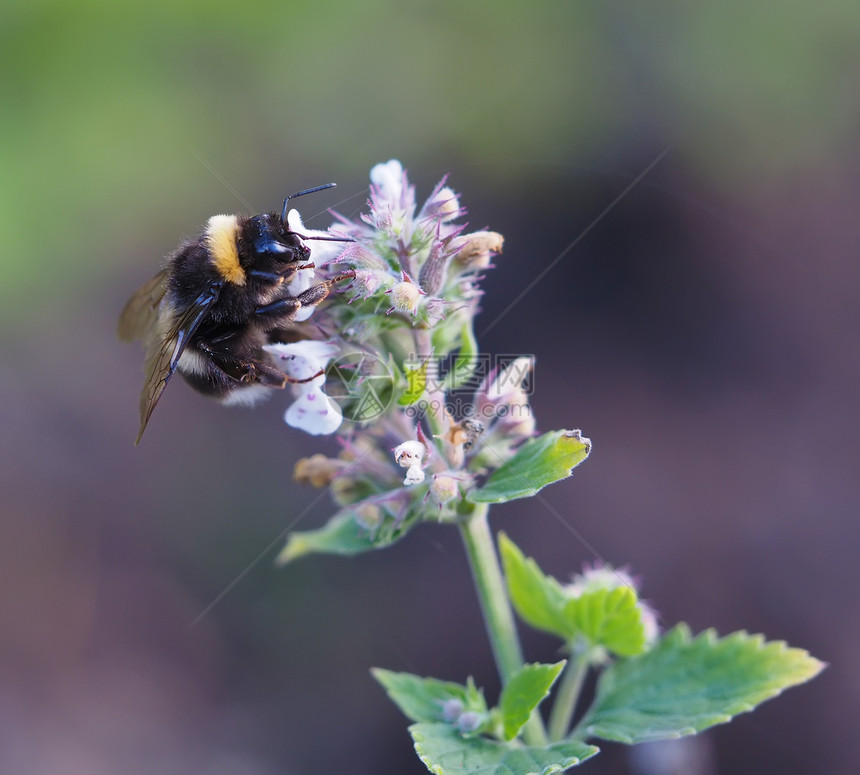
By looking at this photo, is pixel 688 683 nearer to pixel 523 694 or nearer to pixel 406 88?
pixel 523 694

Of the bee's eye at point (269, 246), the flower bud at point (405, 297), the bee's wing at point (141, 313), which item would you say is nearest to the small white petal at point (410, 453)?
the flower bud at point (405, 297)

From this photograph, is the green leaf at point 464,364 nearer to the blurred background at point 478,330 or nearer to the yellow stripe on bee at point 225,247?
the yellow stripe on bee at point 225,247

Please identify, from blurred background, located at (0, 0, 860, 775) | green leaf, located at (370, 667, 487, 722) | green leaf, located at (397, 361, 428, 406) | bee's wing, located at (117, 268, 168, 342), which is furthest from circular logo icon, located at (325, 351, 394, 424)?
blurred background, located at (0, 0, 860, 775)

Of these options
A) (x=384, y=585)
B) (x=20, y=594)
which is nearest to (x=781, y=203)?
(x=384, y=585)

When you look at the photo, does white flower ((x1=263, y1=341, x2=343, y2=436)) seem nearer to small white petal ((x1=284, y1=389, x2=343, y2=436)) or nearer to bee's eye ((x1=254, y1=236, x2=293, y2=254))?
small white petal ((x1=284, y1=389, x2=343, y2=436))

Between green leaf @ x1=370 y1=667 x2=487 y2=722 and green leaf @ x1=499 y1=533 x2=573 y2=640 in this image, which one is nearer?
green leaf @ x1=370 y1=667 x2=487 y2=722

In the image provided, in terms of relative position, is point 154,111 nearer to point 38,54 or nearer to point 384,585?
point 38,54

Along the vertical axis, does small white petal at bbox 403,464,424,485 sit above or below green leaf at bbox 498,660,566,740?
above

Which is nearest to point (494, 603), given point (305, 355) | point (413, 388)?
point (413, 388)
